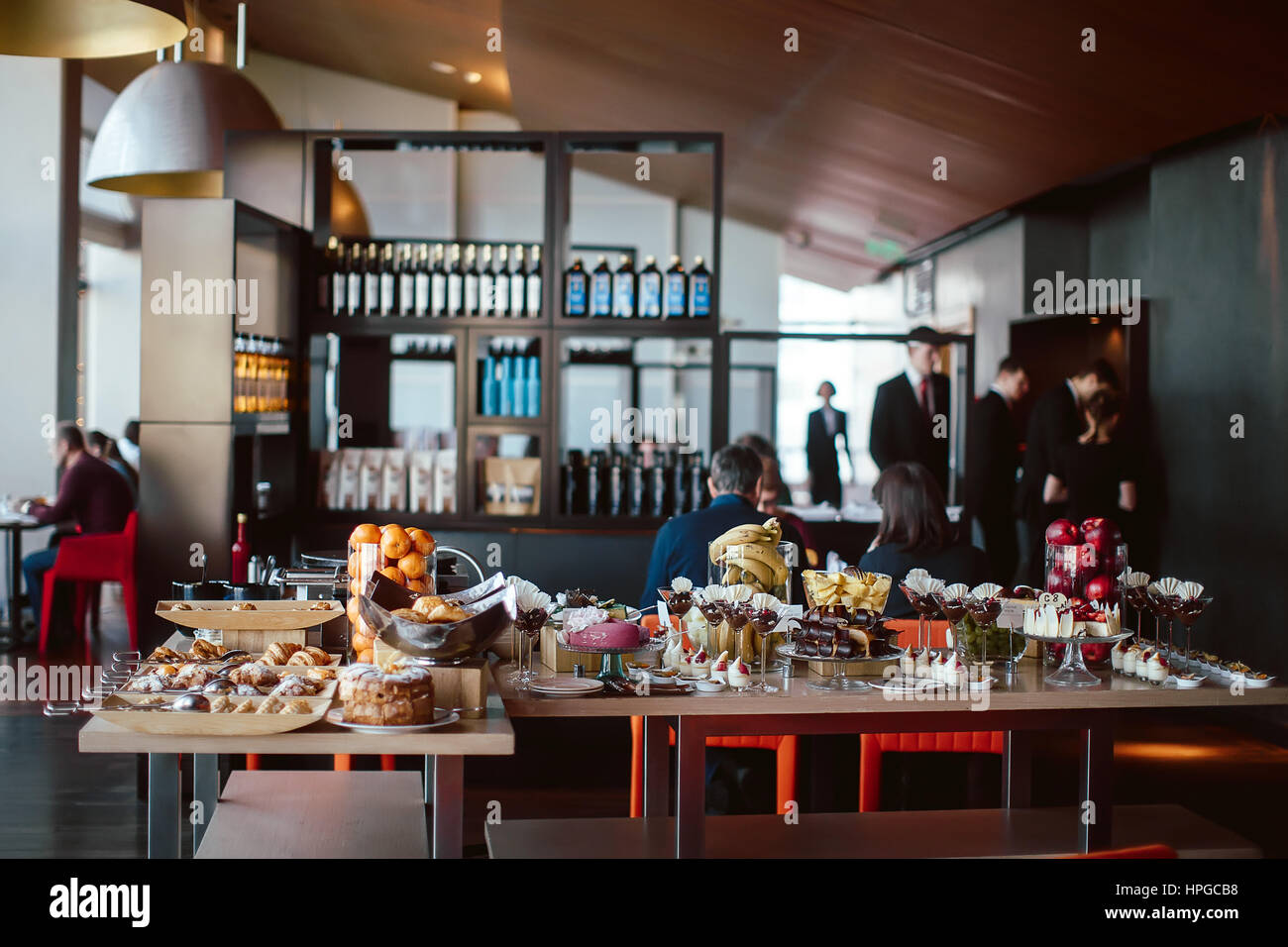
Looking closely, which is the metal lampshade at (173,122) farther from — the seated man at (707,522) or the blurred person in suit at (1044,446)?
the blurred person in suit at (1044,446)

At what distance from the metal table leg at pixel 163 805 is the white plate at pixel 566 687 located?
75 centimetres

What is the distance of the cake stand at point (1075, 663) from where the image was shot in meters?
2.72

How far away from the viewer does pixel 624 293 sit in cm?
557

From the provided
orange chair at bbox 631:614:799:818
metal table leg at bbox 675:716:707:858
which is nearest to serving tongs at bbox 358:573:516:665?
metal table leg at bbox 675:716:707:858

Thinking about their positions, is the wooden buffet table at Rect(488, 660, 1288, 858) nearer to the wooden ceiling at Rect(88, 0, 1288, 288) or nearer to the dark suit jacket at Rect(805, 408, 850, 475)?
the wooden ceiling at Rect(88, 0, 1288, 288)

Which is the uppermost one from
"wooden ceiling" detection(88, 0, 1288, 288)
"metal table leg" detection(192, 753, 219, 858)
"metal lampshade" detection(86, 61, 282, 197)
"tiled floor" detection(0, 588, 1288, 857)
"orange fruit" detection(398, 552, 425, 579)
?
"wooden ceiling" detection(88, 0, 1288, 288)

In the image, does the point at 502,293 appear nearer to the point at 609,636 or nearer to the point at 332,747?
the point at 609,636

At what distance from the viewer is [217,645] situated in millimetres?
2838

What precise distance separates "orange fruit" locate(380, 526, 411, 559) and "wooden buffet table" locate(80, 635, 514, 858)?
19.4 inches

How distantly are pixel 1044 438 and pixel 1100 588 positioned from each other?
4007mm

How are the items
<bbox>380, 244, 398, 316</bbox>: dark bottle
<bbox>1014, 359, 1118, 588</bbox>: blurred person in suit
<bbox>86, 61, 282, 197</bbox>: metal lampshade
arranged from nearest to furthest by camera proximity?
<bbox>86, 61, 282, 197</bbox>: metal lampshade → <bbox>380, 244, 398, 316</bbox>: dark bottle → <bbox>1014, 359, 1118, 588</bbox>: blurred person in suit

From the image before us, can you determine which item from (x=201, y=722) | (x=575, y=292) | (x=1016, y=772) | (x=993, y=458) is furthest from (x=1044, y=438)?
(x=201, y=722)

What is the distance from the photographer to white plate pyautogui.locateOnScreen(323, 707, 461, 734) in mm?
2250
